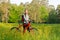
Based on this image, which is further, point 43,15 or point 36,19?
point 43,15

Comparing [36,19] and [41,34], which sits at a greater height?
[41,34]

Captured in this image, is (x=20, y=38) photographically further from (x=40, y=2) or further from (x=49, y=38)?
(x=40, y=2)

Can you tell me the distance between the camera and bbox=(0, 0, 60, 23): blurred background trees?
23.5 m

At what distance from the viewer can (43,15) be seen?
1182 inches

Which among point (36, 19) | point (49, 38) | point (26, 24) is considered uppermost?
point (26, 24)

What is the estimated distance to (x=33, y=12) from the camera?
25.5 meters

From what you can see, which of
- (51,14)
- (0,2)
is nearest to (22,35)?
(0,2)

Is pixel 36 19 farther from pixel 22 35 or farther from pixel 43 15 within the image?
pixel 22 35

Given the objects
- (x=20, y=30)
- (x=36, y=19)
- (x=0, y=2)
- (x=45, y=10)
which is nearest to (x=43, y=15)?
(x=45, y=10)

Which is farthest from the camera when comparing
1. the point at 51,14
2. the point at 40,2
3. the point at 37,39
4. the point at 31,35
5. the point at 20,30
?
the point at 51,14

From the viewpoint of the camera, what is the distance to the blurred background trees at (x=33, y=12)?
2353 cm

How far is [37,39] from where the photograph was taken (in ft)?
13.3

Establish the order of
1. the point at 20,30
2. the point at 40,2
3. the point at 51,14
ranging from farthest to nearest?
the point at 51,14 < the point at 40,2 < the point at 20,30

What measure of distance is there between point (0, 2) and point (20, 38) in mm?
19627
